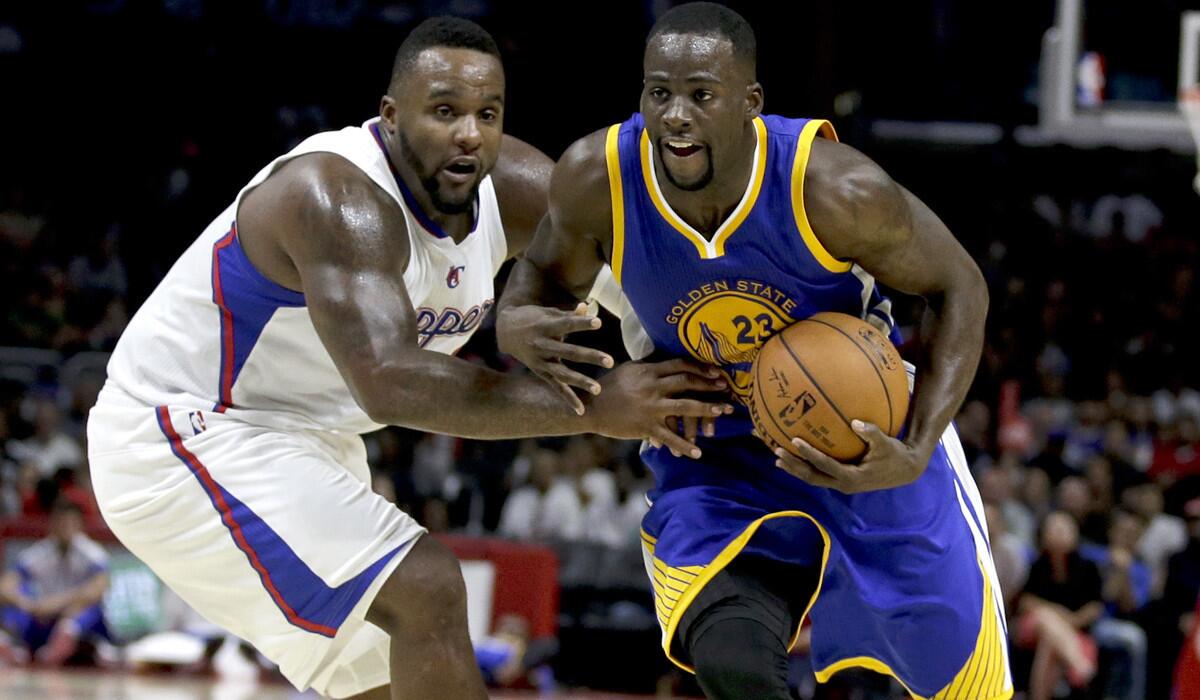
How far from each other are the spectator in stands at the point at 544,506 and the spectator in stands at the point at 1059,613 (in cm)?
287

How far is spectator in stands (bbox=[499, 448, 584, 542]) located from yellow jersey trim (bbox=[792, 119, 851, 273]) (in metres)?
6.39

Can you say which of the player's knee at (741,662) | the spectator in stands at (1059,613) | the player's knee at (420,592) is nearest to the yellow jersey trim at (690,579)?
the player's knee at (741,662)

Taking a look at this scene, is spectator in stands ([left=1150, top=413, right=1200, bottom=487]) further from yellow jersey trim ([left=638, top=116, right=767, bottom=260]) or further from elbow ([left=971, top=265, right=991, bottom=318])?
yellow jersey trim ([left=638, top=116, right=767, bottom=260])

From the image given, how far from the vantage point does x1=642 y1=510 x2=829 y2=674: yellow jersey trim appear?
352 cm

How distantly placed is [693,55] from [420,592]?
1.33m

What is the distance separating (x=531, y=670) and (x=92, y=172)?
855 cm

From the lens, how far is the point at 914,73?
14.5m

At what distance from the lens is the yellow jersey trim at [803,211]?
338 cm

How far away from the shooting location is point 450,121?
12.2 ft

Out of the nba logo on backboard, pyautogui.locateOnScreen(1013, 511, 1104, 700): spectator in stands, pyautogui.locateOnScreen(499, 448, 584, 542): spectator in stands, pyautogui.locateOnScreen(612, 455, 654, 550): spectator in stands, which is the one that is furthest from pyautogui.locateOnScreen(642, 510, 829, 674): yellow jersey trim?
pyautogui.locateOnScreen(499, 448, 584, 542): spectator in stands

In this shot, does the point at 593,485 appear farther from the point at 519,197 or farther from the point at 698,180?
the point at 698,180

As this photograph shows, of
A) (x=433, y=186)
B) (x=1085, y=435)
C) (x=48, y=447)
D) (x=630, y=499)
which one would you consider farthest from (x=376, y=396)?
(x=1085, y=435)

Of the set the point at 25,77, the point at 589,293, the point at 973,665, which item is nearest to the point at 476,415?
the point at 589,293

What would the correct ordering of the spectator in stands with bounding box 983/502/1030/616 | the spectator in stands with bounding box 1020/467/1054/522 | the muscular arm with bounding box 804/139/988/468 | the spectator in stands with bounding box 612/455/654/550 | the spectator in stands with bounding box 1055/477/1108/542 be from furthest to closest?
the spectator in stands with bounding box 612/455/654/550 < the spectator in stands with bounding box 1020/467/1054/522 < the spectator in stands with bounding box 1055/477/1108/542 < the spectator in stands with bounding box 983/502/1030/616 < the muscular arm with bounding box 804/139/988/468
